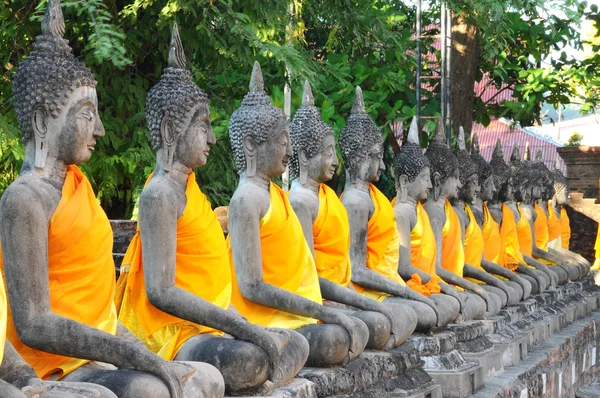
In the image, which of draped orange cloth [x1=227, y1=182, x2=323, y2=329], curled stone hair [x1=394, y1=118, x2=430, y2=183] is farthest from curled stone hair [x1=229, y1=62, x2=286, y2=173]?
curled stone hair [x1=394, y1=118, x2=430, y2=183]

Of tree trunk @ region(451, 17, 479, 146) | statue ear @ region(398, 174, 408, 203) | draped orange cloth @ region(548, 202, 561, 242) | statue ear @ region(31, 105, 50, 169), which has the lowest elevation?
draped orange cloth @ region(548, 202, 561, 242)

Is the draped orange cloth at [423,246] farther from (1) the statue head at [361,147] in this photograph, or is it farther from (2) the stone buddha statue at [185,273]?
(2) the stone buddha statue at [185,273]

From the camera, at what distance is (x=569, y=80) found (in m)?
14.2

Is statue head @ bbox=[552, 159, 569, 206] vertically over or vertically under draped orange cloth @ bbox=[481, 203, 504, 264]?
over

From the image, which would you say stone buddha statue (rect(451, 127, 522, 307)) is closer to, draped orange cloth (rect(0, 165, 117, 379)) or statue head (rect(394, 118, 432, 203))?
statue head (rect(394, 118, 432, 203))

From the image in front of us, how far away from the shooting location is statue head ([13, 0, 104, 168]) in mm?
4387

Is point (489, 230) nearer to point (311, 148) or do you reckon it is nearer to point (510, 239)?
point (510, 239)

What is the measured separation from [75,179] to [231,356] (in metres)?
1.07

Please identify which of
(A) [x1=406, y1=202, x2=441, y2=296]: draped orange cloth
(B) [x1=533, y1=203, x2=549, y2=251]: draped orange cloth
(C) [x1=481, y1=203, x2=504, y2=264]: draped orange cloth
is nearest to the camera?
(A) [x1=406, y1=202, x2=441, y2=296]: draped orange cloth

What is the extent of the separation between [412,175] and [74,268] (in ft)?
15.1

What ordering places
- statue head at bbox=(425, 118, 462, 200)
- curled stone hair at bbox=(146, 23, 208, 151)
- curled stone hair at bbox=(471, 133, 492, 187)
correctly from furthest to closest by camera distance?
curled stone hair at bbox=(471, 133, 492, 187) < statue head at bbox=(425, 118, 462, 200) < curled stone hair at bbox=(146, 23, 208, 151)

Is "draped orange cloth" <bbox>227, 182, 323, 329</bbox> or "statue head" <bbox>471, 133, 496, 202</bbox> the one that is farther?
"statue head" <bbox>471, 133, 496, 202</bbox>

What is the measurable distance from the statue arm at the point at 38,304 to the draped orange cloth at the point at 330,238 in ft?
8.51

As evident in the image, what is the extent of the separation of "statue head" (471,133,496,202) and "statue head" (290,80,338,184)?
410 cm
